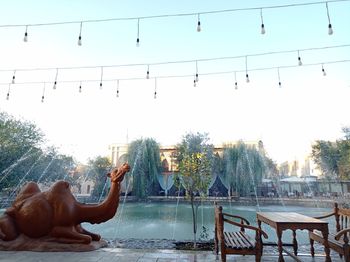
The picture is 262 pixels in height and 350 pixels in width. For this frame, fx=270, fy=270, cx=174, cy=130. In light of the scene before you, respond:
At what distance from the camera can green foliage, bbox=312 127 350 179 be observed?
2526 centimetres

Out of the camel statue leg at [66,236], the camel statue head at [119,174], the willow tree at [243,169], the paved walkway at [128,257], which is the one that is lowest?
the paved walkway at [128,257]

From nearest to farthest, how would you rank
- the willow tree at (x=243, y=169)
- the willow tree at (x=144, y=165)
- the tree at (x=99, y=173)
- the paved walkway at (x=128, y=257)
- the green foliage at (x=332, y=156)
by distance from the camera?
the paved walkway at (x=128, y=257)
the willow tree at (x=144, y=165)
the willow tree at (x=243, y=169)
the green foliage at (x=332, y=156)
the tree at (x=99, y=173)

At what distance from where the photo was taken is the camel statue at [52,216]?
200 inches

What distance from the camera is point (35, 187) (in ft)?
18.5

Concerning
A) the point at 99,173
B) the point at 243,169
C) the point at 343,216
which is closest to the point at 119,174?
the point at 343,216

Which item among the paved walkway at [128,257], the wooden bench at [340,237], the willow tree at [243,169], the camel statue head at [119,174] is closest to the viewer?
the wooden bench at [340,237]

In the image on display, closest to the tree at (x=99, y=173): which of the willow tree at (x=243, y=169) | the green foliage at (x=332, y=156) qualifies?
the willow tree at (x=243, y=169)

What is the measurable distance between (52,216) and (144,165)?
19.5 metres

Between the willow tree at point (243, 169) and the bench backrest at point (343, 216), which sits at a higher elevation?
the willow tree at point (243, 169)

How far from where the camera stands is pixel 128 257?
4629 mm

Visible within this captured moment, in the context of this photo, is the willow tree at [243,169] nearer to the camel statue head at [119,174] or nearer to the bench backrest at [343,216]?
the bench backrest at [343,216]

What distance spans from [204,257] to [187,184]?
3.12 meters

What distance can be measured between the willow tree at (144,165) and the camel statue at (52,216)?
18431 millimetres

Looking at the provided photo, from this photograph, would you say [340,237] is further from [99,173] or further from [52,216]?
[99,173]
